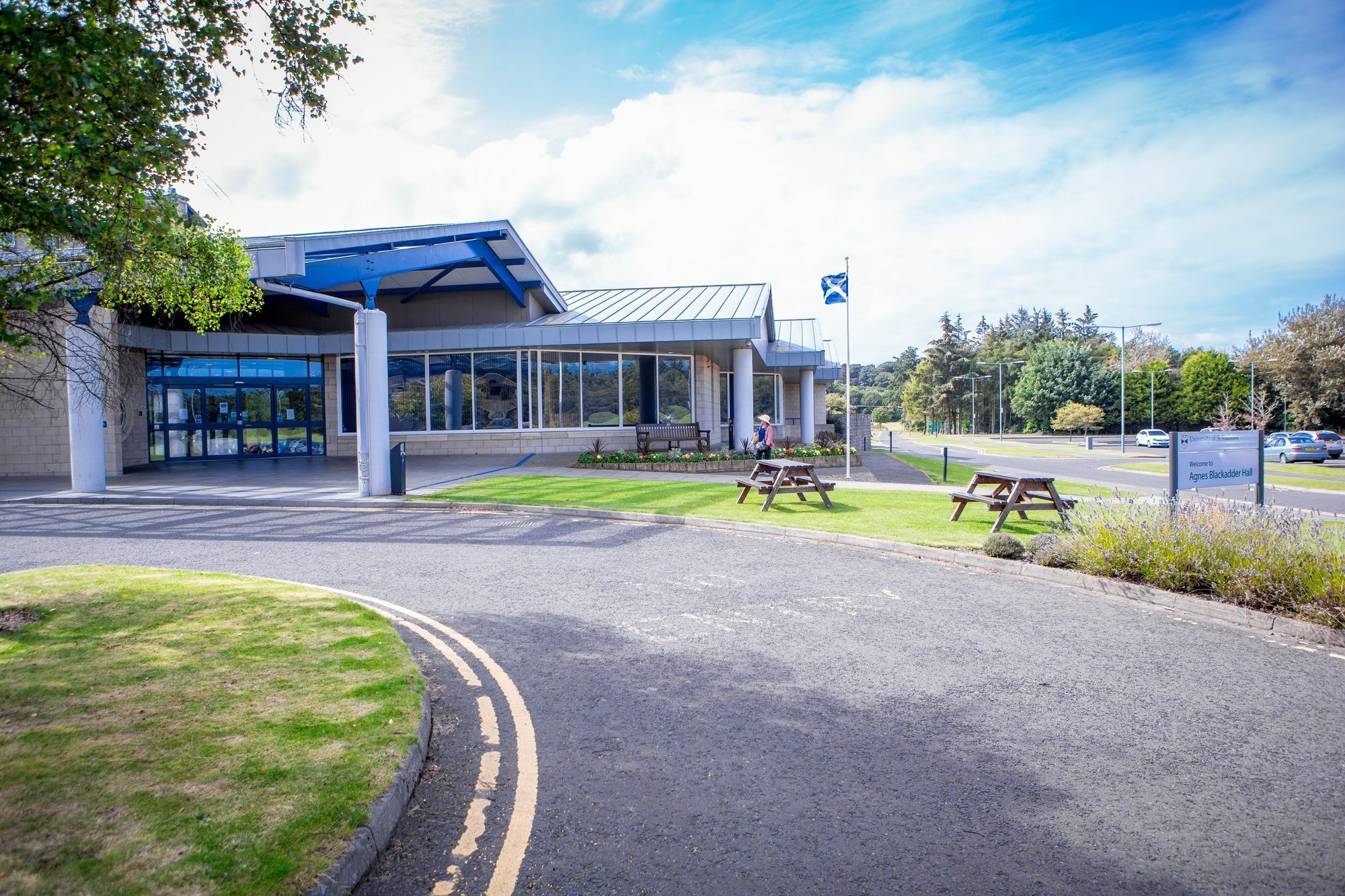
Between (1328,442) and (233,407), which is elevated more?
(233,407)

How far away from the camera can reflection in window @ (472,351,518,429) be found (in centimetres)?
2345

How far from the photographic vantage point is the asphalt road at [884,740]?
119 inches

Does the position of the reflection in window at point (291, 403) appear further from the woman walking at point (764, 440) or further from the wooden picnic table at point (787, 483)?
the wooden picnic table at point (787, 483)

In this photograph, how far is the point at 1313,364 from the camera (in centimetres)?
5438

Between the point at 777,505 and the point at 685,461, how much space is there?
7.34 m

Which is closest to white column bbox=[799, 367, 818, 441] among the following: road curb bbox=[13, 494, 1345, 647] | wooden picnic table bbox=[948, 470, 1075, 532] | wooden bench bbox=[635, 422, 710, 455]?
wooden bench bbox=[635, 422, 710, 455]

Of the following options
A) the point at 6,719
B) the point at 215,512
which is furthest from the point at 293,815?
the point at 215,512

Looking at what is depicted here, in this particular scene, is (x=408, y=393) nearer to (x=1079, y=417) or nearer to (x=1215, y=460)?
(x=1215, y=460)

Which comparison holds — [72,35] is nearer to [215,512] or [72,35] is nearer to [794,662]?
[794,662]

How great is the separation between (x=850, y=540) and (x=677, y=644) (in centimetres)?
504

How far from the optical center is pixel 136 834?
2.99 metres

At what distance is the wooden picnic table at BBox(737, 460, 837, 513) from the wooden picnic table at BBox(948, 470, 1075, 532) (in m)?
2.35

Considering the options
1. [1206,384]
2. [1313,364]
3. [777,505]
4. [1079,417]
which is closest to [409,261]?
[777,505]

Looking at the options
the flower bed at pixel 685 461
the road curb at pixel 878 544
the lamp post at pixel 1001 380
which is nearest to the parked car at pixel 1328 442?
the flower bed at pixel 685 461
